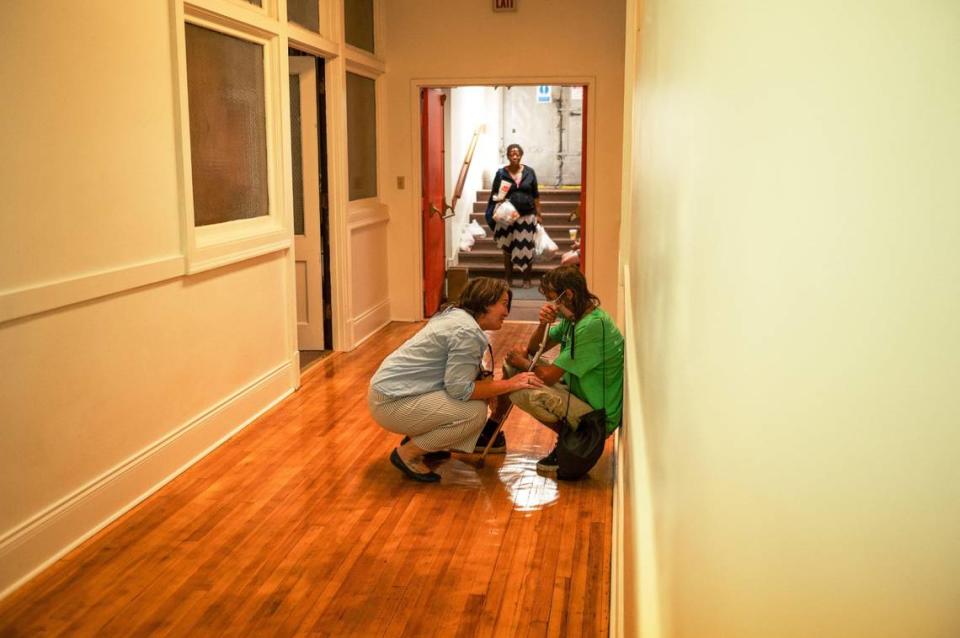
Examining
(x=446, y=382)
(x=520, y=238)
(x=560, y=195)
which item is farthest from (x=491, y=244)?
(x=446, y=382)

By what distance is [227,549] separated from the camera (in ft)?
12.0

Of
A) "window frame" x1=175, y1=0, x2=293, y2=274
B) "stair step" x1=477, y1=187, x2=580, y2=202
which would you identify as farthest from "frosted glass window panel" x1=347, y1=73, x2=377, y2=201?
"stair step" x1=477, y1=187, x2=580, y2=202

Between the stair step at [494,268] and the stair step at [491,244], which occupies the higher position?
the stair step at [491,244]

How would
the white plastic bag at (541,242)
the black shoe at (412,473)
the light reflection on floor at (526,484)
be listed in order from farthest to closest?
the white plastic bag at (541,242), the black shoe at (412,473), the light reflection on floor at (526,484)

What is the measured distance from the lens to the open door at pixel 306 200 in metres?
7.12

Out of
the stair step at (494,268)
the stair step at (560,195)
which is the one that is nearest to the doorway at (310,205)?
the stair step at (494,268)

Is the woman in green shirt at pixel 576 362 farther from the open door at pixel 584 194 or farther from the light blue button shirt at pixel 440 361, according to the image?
the open door at pixel 584 194

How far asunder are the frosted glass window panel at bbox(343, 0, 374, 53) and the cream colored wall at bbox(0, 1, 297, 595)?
3.21 metres

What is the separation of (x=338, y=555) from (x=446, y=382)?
99 centimetres

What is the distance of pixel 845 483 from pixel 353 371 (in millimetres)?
6524

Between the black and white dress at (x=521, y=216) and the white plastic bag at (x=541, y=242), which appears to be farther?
the white plastic bag at (x=541, y=242)

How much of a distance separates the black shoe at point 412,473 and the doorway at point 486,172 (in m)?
4.42

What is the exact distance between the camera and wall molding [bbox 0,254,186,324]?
3293mm

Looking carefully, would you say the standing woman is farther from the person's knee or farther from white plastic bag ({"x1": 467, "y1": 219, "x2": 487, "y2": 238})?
the person's knee
